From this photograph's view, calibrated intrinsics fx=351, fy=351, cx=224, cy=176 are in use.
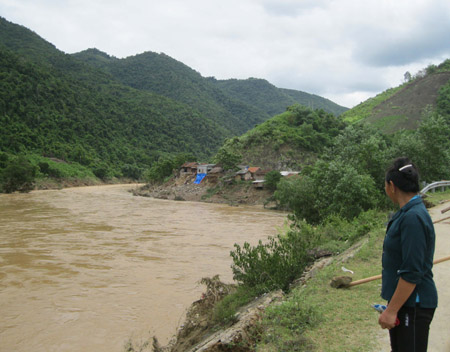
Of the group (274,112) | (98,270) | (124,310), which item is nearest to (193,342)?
(124,310)

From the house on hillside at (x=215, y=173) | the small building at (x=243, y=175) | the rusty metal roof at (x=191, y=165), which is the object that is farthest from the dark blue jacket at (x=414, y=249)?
the rusty metal roof at (x=191, y=165)

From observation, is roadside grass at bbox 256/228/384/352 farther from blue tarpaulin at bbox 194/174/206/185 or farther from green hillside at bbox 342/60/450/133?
green hillside at bbox 342/60/450/133

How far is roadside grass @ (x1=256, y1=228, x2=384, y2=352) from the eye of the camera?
14.1 feet

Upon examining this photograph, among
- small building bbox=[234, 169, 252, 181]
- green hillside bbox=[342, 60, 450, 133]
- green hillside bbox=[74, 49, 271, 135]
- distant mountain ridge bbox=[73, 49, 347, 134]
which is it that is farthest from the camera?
distant mountain ridge bbox=[73, 49, 347, 134]

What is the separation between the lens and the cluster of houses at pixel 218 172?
166ft

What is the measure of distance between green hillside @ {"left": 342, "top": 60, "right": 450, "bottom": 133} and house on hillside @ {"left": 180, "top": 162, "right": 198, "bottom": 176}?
39.8 metres

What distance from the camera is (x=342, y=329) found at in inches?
184

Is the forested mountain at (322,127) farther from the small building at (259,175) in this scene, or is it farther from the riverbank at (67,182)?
the riverbank at (67,182)

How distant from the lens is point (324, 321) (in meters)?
4.94

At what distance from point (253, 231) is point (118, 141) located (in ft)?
252

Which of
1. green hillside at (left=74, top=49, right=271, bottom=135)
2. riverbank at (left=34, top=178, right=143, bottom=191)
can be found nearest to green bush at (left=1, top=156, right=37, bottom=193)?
riverbank at (left=34, top=178, right=143, bottom=191)

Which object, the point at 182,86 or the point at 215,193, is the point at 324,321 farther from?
the point at 182,86

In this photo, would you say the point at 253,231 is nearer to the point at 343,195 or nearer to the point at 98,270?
the point at 343,195

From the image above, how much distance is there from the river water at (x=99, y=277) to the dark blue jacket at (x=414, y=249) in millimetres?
6735
